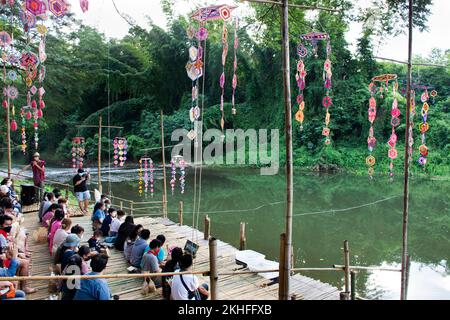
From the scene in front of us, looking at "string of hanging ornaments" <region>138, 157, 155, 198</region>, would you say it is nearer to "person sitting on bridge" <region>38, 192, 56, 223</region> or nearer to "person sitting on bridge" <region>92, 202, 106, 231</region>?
"person sitting on bridge" <region>92, 202, 106, 231</region>

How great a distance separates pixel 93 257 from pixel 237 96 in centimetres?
2473

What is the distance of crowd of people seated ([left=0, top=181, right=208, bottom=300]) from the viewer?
322 cm

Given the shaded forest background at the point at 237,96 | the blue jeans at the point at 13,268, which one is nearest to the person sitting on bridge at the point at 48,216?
the blue jeans at the point at 13,268

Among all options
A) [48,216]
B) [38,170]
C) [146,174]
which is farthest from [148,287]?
[146,174]

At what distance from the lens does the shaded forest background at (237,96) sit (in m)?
19.1

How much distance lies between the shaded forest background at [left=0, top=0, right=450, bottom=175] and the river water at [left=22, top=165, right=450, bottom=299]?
122 inches

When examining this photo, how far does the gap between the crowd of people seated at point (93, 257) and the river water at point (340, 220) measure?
3844 millimetres

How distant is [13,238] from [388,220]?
10.4 meters

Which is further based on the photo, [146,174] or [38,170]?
[146,174]

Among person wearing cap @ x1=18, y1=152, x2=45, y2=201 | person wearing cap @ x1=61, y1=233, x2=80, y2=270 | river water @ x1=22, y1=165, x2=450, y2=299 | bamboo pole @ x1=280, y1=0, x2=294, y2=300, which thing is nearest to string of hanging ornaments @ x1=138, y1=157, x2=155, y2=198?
river water @ x1=22, y1=165, x2=450, y2=299

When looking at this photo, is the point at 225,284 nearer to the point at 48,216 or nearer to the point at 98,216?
the point at 98,216

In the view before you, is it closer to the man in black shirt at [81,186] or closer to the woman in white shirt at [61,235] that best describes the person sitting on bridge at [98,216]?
the man in black shirt at [81,186]

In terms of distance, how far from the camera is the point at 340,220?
36.8 feet
